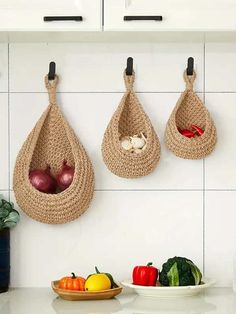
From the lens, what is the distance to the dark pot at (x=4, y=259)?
2709 mm

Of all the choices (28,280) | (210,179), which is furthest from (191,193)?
(28,280)

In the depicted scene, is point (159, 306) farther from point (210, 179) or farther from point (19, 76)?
point (19, 76)

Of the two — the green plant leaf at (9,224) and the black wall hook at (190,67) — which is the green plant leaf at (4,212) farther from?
the black wall hook at (190,67)

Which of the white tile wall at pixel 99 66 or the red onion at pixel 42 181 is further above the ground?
the white tile wall at pixel 99 66

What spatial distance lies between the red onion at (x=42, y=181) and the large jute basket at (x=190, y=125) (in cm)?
41

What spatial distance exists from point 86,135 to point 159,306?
2.18ft

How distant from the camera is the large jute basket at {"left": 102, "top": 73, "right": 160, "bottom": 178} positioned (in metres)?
2.69

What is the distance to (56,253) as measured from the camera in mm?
2807

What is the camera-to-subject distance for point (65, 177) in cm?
271

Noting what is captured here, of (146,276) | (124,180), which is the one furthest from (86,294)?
(124,180)

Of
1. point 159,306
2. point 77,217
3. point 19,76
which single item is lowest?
point 159,306
